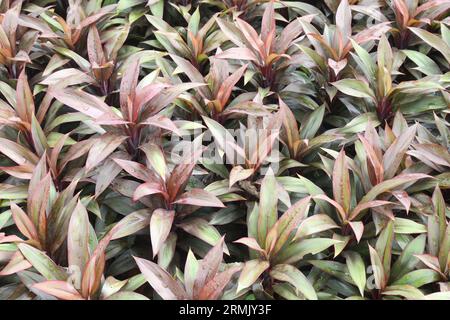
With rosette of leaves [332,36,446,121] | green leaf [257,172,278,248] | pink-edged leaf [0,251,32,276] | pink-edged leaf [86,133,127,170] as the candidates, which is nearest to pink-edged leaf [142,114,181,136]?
pink-edged leaf [86,133,127,170]

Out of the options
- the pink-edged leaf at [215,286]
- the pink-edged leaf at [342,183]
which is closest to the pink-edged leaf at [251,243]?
the pink-edged leaf at [215,286]

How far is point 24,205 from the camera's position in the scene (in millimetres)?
1878

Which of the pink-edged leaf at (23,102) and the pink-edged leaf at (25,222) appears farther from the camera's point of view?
the pink-edged leaf at (23,102)

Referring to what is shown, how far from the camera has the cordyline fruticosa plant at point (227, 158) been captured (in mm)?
1634

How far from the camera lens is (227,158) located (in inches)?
72.7

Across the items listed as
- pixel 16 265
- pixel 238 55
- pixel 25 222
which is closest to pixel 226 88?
pixel 238 55

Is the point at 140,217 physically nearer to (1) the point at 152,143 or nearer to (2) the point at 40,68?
(1) the point at 152,143

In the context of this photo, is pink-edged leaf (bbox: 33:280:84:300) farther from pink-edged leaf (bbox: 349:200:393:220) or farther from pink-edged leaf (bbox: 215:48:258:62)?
pink-edged leaf (bbox: 215:48:258:62)

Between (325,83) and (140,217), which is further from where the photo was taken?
(325,83)

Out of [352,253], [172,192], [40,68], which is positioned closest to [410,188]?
[352,253]

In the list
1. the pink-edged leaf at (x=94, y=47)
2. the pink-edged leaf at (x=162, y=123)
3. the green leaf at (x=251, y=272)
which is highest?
the pink-edged leaf at (x=94, y=47)

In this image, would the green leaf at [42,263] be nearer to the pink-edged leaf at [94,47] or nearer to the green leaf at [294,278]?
the green leaf at [294,278]
